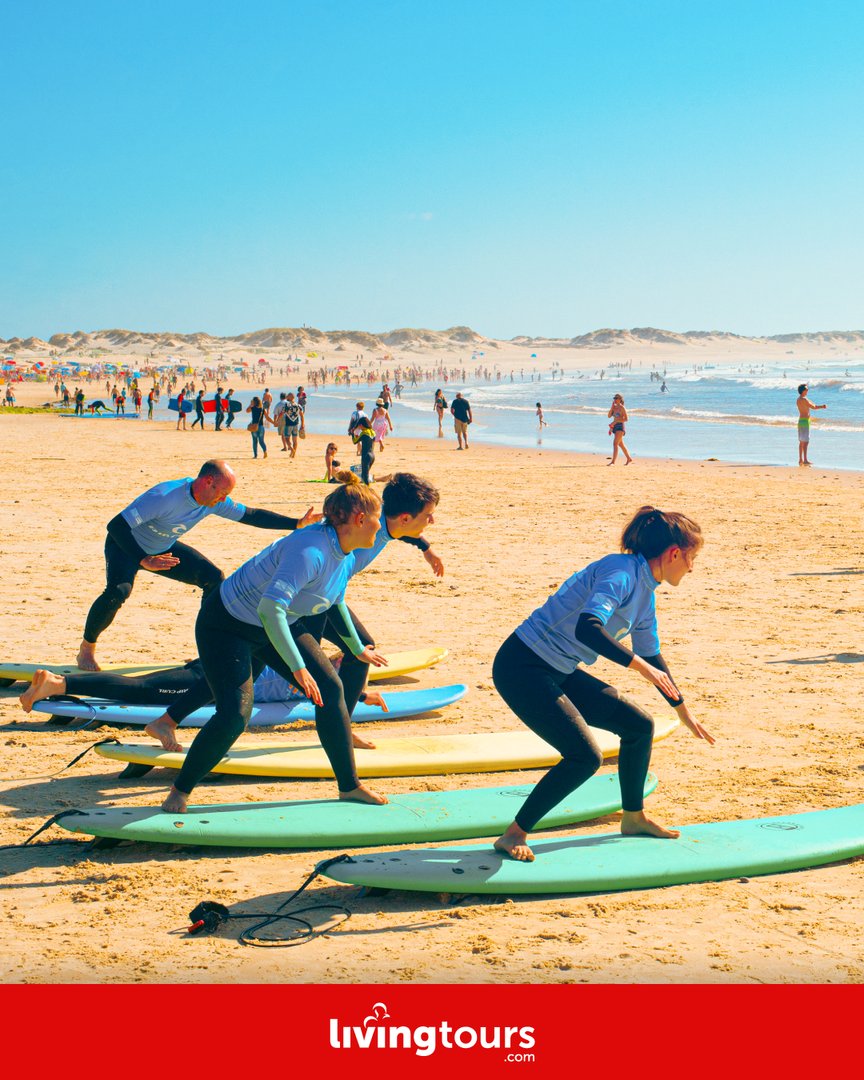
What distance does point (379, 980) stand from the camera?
3953 millimetres

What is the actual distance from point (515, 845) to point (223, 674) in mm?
1508

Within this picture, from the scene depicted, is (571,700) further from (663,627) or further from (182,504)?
(663,627)

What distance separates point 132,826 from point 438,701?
2676mm

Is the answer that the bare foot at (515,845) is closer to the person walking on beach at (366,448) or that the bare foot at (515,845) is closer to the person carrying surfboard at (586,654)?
the person carrying surfboard at (586,654)

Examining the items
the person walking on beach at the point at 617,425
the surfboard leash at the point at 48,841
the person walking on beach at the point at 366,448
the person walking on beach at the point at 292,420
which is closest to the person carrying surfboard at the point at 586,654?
the surfboard leash at the point at 48,841

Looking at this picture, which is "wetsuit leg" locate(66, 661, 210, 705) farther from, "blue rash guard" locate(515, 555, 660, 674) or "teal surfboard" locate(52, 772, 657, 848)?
"blue rash guard" locate(515, 555, 660, 674)

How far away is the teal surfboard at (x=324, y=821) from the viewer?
512 cm

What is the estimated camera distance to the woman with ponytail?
492cm

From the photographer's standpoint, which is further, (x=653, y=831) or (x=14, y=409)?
(x=14, y=409)

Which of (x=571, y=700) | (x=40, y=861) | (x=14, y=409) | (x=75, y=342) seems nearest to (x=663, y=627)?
(x=571, y=700)

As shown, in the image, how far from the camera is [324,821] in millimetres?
5285
